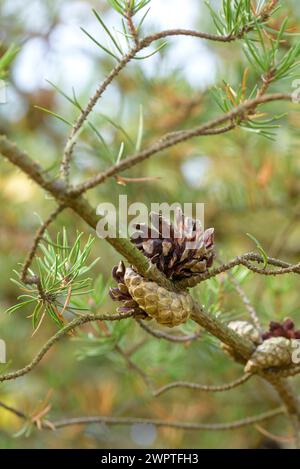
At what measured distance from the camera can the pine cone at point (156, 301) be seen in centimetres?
39

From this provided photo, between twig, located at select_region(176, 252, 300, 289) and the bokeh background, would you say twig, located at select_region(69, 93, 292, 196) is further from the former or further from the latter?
the bokeh background

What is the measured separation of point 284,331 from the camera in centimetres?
49

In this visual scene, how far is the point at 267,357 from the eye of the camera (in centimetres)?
47

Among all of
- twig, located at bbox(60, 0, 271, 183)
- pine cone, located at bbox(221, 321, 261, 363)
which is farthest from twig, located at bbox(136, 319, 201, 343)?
twig, located at bbox(60, 0, 271, 183)

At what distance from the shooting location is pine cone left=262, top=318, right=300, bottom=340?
1.61ft

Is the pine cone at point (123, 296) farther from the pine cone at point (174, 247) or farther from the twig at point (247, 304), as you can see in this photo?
the twig at point (247, 304)

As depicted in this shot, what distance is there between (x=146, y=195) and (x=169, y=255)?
555mm

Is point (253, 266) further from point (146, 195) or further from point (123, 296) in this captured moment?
point (146, 195)

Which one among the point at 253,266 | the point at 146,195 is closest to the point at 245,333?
the point at 253,266

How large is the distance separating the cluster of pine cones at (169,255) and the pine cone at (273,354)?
0.10 metres

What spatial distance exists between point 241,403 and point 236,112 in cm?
68

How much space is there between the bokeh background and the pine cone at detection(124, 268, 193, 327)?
356mm

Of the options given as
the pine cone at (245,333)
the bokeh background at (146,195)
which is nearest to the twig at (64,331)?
the pine cone at (245,333)
